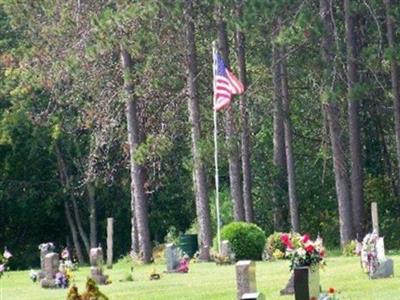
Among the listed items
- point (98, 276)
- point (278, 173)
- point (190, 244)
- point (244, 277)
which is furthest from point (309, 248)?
point (278, 173)

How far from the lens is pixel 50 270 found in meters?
29.5

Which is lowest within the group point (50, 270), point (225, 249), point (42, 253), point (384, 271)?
point (384, 271)

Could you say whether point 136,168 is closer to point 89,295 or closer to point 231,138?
point 231,138

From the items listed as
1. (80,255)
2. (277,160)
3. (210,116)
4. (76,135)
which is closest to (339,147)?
(210,116)

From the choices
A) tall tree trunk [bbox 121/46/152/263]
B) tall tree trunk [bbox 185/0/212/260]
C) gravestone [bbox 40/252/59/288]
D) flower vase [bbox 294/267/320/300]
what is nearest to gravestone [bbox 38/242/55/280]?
gravestone [bbox 40/252/59/288]

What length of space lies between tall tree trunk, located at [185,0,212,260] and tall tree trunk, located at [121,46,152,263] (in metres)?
1.59

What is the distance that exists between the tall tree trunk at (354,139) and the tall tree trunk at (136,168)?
6.00 m

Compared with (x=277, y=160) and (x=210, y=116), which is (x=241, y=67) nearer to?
(x=210, y=116)

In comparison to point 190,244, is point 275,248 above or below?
below

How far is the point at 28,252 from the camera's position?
6203cm

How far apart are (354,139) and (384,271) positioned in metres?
16.8

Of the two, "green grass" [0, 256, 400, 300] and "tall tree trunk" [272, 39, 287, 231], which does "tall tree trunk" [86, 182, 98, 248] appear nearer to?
"tall tree trunk" [272, 39, 287, 231]

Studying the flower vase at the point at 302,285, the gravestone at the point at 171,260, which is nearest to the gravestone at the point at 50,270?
the gravestone at the point at 171,260

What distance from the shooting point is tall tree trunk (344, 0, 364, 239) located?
134 feet
